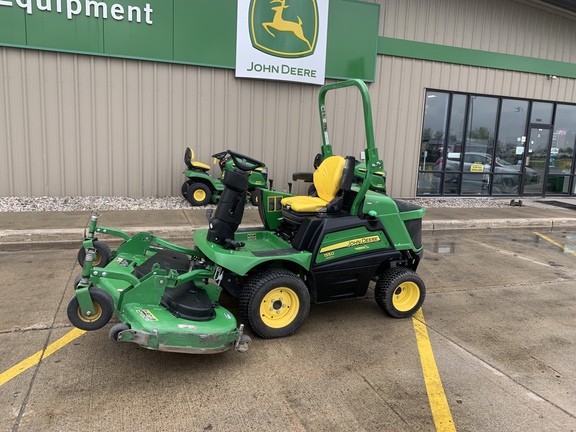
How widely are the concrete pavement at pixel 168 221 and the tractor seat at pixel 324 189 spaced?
12.0ft

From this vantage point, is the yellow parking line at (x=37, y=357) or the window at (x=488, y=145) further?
the window at (x=488, y=145)

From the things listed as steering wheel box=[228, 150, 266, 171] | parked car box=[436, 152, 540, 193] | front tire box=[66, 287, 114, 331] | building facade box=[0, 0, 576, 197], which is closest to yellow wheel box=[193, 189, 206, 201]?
building facade box=[0, 0, 576, 197]

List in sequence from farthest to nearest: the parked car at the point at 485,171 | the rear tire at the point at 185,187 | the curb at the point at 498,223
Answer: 1. the parked car at the point at 485,171
2. the rear tire at the point at 185,187
3. the curb at the point at 498,223

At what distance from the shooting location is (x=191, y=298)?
3.39 m

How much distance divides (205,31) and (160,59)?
120 cm

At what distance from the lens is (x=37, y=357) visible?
132 inches

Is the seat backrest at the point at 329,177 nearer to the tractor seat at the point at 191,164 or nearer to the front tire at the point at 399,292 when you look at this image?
the front tire at the point at 399,292

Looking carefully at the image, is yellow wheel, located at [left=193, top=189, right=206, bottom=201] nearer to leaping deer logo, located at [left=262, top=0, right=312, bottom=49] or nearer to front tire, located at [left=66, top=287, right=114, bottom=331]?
leaping deer logo, located at [left=262, top=0, right=312, bottom=49]

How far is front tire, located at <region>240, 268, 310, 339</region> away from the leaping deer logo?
327 inches

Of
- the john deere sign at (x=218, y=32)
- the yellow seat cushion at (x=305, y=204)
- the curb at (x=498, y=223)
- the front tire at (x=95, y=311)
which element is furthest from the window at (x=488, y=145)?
the front tire at (x=95, y=311)

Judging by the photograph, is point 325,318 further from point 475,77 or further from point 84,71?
point 475,77

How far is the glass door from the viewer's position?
45.9ft

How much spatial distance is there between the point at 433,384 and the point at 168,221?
6.03 meters

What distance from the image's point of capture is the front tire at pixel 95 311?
2988mm
